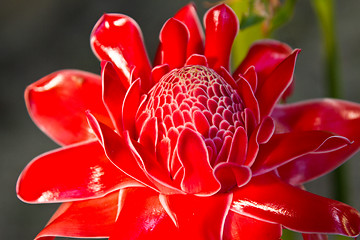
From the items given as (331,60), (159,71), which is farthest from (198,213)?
(331,60)

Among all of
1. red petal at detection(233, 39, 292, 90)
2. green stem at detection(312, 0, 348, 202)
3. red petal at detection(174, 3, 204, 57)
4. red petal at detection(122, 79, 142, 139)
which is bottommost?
green stem at detection(312, 0, 348, 202)

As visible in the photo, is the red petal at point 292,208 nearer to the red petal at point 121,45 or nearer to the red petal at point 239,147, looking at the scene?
the red petal at point 239,147

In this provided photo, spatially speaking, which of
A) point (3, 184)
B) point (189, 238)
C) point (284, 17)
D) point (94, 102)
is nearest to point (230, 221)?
point (189, 238)

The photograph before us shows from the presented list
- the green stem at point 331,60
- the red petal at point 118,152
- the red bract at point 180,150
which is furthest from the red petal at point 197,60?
the green stem at point 331,60

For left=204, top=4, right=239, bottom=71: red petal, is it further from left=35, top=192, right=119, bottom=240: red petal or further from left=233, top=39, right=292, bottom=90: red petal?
left=35, top=192, right=119, bottom=240: red petal

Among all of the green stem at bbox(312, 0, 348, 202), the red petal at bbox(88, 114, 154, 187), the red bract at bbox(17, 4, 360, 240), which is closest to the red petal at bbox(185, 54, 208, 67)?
the red bract at bbox(17, 4, 360, 240)

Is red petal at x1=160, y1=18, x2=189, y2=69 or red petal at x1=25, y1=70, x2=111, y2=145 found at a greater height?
red petal at x1=160, y1=18, x2=189, y2=69
